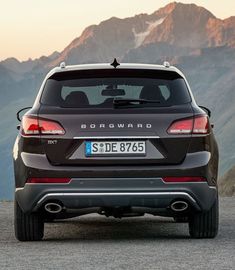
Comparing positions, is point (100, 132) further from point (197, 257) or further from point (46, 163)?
point (197, 257)

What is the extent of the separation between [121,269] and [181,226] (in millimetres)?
4820

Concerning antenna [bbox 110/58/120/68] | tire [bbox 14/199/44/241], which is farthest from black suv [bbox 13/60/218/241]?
antenna [bbox 110/58/120/68]

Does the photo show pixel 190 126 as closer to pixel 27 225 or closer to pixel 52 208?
pixel 52 208

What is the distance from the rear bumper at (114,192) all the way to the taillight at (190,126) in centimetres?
49

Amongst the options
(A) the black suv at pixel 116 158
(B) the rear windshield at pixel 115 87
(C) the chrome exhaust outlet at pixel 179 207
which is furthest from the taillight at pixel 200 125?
(C) the chrome exhaust outlet at pixel 179 207

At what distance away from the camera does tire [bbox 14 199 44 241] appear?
8.95 metres

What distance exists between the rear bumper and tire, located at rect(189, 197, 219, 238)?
0.66 m

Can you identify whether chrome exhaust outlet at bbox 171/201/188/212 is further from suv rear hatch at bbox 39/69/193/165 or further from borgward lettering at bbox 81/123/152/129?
borgward lettering at bbox 81/123/152/129

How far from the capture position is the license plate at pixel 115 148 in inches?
326

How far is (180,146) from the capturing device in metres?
8.38

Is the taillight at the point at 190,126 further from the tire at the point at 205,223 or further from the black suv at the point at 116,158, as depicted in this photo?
the tire at the point at 205,223

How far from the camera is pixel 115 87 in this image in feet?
29.3

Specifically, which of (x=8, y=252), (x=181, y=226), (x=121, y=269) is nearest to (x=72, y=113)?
(x=8, y=252)

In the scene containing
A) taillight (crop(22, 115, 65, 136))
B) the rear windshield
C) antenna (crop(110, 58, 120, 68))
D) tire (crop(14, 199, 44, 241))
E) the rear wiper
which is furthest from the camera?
antenna (crop(110, 58, 120, 68))
